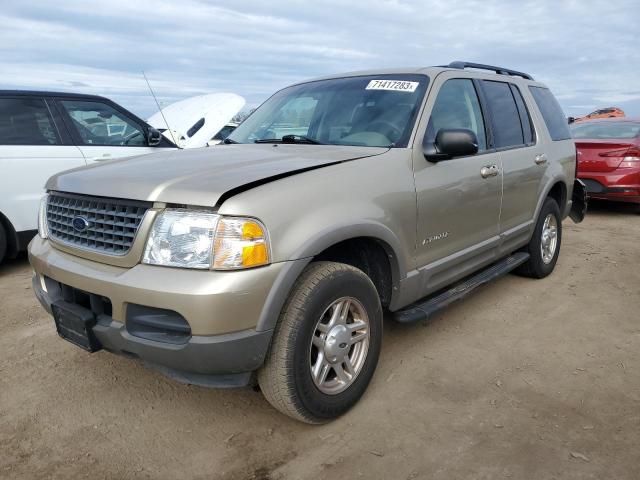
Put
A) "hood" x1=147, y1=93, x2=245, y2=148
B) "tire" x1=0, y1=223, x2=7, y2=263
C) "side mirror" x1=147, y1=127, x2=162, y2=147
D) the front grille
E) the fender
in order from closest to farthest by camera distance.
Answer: the fender < the front grille < "tire" x1=0, y1=223, x2=7, y2=263 < "side mirror" x1=147, y1=127, x2=162, y2=147 < "hood" x1=147, y1=93, x2=245, y2=148

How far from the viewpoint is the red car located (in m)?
7.60

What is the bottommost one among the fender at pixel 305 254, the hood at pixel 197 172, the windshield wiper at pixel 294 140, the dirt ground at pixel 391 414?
the dirt ground at pixel 391 414

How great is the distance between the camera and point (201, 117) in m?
7.71

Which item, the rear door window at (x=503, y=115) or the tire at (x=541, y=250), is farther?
the tire at (x=541, y=250)

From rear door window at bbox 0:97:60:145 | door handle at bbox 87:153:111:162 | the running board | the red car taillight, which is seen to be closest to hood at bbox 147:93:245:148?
door handle at bbox 87:153:111:162

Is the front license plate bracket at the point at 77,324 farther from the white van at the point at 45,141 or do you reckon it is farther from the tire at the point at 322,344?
the white van at the point at 45,141

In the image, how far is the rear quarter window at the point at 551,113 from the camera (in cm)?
479

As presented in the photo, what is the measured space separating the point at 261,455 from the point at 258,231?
41.5 inches

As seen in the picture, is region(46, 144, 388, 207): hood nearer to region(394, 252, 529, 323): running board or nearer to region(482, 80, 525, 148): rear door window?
region(394, 252, 529, 323): running board

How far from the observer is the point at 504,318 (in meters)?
3.98

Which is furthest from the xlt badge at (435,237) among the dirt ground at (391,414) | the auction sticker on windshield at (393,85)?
the auction sticker on windshield at (393,85)

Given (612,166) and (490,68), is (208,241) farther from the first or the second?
(612,166)

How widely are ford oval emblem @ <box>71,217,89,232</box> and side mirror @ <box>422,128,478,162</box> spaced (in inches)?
73.3

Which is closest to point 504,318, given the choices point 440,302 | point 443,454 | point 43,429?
point 440,302
